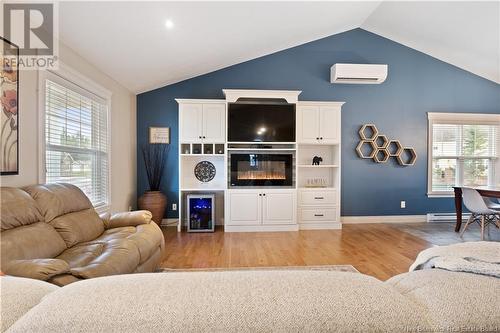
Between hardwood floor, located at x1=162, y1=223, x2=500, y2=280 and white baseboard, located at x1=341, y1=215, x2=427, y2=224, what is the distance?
0.88ft

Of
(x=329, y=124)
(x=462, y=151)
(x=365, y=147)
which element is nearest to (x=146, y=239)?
(x=329, y=124)

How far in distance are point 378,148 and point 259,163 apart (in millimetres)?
2296

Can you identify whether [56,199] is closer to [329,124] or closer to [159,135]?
[159,135]

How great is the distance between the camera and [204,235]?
168 inches

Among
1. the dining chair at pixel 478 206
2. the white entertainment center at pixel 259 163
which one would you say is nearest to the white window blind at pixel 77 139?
the white entertainment center at pixel 259 163

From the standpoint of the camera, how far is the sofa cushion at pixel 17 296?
58cm

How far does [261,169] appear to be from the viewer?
4.65 meters

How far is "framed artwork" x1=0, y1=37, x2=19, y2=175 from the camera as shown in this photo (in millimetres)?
2068

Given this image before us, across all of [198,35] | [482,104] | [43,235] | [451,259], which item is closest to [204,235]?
[43,235]

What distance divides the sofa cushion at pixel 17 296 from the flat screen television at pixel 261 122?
382cm

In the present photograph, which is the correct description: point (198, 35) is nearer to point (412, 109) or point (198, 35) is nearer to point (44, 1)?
point (44, 1)

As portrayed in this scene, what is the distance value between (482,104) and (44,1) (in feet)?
23.1

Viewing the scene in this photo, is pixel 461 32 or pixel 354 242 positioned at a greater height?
pixel 461 32

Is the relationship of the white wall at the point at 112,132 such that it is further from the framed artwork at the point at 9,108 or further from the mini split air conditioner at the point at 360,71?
the mini split air conditioner at the point at 360,71
